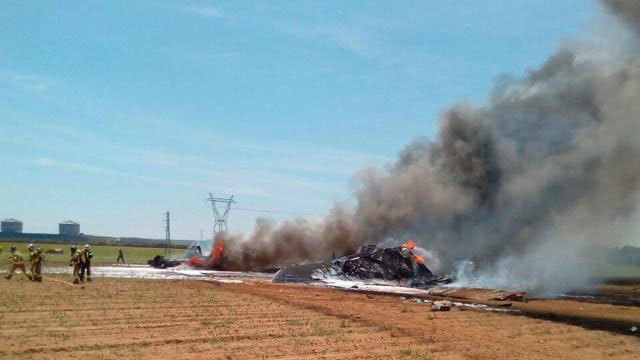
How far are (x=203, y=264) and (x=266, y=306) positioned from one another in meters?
32.0

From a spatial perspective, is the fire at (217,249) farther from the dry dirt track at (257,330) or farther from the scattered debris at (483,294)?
the dry dirt track at (257,330)

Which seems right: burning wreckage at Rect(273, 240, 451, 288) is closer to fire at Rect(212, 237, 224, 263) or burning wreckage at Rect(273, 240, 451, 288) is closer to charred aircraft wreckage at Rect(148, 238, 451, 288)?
charred aircraft wreckage at Rect(148, 238, 451, 288)

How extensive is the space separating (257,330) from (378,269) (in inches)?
999

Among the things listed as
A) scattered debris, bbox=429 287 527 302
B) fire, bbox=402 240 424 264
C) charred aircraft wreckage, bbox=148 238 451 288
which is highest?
fire, bbox=402 240 424 264

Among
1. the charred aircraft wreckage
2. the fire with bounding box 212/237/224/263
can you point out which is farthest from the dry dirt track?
the fire with bounding box 212/237/224/263

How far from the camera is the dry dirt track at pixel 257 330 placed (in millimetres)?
13688

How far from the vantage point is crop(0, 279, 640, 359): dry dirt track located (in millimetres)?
13688

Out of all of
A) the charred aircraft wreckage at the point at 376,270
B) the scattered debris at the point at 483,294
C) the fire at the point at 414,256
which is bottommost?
the scattered debris at the point at 483,294

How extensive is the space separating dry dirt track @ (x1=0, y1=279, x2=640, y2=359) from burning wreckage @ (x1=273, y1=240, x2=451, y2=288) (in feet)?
47.9

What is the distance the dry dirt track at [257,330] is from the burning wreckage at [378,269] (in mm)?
14615

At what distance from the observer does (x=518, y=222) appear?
45656 millimetres

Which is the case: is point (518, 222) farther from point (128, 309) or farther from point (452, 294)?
point (128, 309)

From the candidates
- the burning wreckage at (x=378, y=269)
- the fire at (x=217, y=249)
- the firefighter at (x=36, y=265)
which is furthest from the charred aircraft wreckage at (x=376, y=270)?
the firefighter at (x=36, y=265)

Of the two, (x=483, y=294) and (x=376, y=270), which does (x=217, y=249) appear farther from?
(x=483, y=294)
